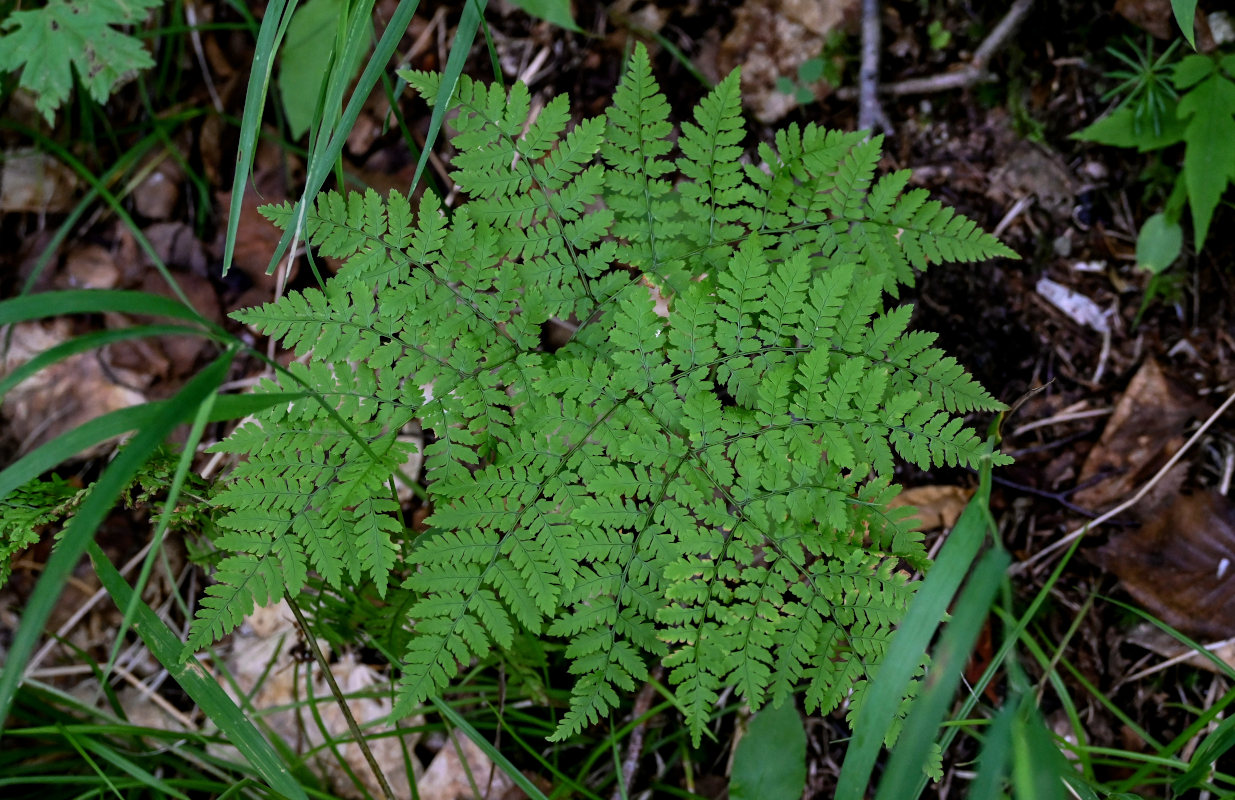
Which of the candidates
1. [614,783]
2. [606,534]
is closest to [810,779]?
[614,783]

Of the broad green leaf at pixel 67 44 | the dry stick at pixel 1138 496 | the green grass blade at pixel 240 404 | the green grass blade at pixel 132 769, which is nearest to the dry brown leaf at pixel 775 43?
the dry stick at pixel 1138 496

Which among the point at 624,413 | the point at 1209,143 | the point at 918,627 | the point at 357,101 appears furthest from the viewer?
the point at 1209,143

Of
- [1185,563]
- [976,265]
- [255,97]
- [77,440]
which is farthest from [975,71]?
[77,440]

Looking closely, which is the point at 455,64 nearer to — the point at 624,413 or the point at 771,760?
the point at 624,413

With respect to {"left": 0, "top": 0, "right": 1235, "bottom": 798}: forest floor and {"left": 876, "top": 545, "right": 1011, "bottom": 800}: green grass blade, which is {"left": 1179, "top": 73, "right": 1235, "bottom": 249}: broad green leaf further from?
{"left": 876, "top": 545, "right": 1011, "bottom": 800}: green grass blade

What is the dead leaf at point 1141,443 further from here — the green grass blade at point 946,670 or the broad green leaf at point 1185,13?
the green grass blade at point 946,670

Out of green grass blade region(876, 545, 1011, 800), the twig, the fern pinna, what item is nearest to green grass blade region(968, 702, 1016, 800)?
green grass blade region(876, 545, 1011, 800)
